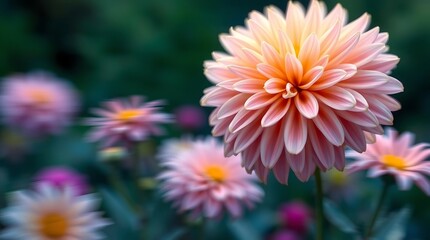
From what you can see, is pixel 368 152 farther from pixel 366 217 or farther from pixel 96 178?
pixel 96 178

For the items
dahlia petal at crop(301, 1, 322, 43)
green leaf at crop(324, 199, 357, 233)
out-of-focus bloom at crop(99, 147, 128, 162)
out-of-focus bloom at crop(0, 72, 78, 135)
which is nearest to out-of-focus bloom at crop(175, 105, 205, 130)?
out-of-focus bloom at crop(0, 72, 78, 135)

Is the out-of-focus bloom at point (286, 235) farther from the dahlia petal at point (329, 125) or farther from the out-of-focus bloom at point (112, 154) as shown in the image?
the dahlia petal at point (329, 125)

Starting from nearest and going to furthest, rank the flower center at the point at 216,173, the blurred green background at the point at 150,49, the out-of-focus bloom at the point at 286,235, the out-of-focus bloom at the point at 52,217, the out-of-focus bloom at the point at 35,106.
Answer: the out-of-focus bloom at the point at 52,217
the flower center at the point at 216,173
the out-of-focus bloom at the point at 286,235
the out-of-focus bloom at the point at 35,106
the blurred green background at the point at 150,49

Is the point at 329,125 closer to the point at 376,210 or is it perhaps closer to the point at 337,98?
the point at 337,98

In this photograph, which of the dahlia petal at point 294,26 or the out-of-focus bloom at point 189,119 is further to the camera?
the out-of-focus bloom at point 189,119

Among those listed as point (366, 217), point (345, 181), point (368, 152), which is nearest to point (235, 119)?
point (368, 152)

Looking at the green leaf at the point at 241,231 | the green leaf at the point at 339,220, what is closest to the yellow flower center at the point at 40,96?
the green leaf at the point at 241,231

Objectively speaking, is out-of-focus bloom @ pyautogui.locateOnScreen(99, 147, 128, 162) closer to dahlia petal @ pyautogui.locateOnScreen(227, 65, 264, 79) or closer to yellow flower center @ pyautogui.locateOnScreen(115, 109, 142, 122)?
yellow flower center @ pyautogui.locateOnScreen(115, 109, 142, 122)
